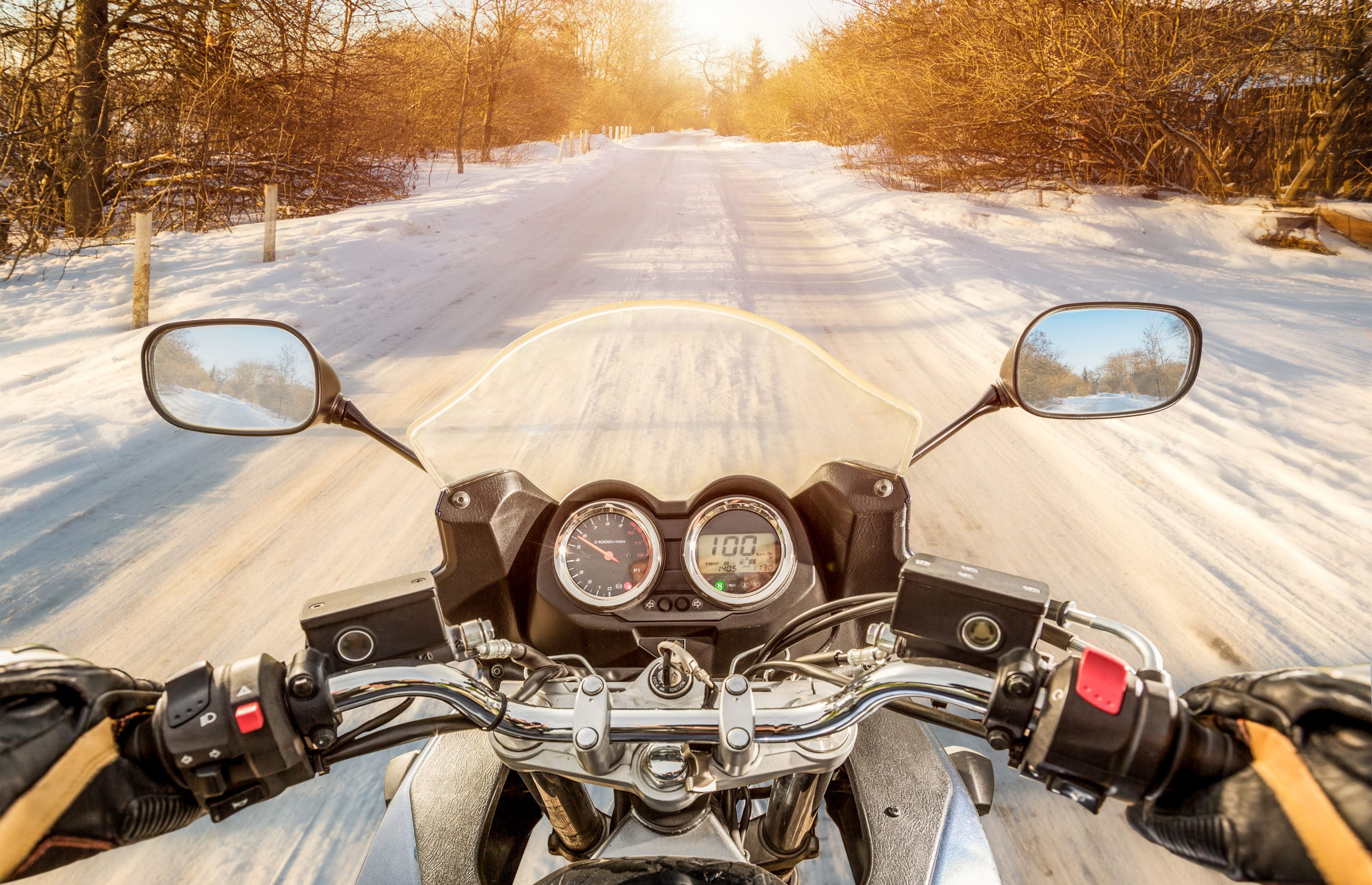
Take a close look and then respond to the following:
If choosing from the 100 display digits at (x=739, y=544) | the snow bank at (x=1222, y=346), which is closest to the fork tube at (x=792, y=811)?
the 100 display digits at (x=739, y=544)

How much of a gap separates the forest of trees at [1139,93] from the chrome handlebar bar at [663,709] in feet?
39.8

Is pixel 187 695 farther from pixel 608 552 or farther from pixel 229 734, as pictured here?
pixel 608 552

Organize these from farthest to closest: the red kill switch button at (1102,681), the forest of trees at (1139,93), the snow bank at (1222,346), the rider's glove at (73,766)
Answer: the forest of trees at (1139,93) < the snow bank at (1222,346) < the red kill switch button at (1102,681) < the rider's glove at (73,766)

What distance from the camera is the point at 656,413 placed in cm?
188

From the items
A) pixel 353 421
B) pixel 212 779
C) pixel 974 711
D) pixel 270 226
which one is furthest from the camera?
pixel 270 226

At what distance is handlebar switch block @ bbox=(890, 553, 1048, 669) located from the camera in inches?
45.2

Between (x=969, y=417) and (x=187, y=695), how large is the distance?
1.53 metres

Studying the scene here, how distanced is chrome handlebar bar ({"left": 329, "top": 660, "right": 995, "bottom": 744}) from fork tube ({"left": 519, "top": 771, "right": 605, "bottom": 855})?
0.34m

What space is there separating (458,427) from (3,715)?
100 cm

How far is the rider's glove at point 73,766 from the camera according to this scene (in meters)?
0.78

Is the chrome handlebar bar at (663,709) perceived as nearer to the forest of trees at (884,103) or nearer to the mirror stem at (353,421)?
the mirror stem at (353,421)

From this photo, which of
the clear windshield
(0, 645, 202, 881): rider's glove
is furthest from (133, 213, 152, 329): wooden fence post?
(0, 645, 202, 881): rider's glove

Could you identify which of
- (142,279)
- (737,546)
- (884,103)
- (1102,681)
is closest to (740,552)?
(737,546)

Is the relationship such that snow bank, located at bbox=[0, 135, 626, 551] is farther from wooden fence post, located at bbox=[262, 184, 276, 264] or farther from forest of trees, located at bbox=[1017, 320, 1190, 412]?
forest of trees, located at bbox=[1017, 320, 1190, 412]
